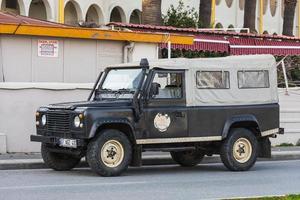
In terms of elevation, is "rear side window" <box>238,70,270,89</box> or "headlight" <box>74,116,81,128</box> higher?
"rear side window" <box>238,70,270,89</box>

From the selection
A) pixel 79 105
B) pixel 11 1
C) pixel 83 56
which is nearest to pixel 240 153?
pixel 79 105

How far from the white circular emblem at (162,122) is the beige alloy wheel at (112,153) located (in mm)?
957

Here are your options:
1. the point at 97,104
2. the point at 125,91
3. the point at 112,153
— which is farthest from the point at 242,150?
the point at 97,104

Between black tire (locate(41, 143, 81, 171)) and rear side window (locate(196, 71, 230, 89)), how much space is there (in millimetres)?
3034

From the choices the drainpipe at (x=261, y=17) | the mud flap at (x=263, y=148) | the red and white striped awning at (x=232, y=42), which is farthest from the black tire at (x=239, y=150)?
the drainpipe at (x=261, y=17)

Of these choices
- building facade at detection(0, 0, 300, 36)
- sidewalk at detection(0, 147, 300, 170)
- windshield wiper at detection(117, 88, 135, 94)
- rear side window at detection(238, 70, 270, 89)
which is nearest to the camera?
windshield wiper at detection(117, 88, 135, 94)

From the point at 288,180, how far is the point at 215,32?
381 inches

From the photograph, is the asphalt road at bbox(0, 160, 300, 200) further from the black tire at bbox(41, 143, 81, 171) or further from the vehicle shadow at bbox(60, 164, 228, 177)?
the black tire at bbox(41, 143, 81, 171)

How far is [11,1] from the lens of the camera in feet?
103

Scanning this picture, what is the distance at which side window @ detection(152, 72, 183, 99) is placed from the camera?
592 inches

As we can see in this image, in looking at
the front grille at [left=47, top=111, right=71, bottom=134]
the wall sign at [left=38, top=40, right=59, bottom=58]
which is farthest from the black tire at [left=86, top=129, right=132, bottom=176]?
the wall sign at [left=38, top=40, right=59, bottom=58]

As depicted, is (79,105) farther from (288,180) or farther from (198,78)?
(288,180)

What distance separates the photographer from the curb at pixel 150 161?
1566 cm

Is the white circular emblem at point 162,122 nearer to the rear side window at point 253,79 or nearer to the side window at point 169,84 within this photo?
the side window at point 169,84
